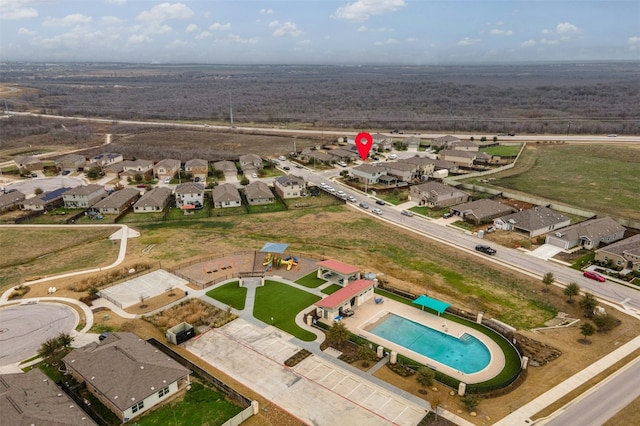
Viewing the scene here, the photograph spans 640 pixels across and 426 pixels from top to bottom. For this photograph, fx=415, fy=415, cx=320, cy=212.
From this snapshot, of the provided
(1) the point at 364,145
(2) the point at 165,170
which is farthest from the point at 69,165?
(1) the point at 364,145

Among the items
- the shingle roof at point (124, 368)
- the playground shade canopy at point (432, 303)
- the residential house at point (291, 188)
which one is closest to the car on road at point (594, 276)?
the playground shade canopy at point (432, 303)

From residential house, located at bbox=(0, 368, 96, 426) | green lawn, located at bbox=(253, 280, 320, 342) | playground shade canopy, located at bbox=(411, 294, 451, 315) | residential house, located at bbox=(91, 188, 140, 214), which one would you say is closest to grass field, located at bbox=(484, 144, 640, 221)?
playground shade canopy, located at bbox=(411, 294, 451, 315)

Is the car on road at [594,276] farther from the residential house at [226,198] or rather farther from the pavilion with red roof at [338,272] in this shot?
the residential house at [226,198]

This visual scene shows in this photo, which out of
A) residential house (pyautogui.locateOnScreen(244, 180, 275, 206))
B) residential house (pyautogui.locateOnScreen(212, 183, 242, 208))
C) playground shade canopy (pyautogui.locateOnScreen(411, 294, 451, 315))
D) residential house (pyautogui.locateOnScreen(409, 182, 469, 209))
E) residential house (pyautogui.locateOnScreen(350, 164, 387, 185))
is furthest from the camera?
residential house (pyautogui.locateOnScreen(350, 164, 387, 185))

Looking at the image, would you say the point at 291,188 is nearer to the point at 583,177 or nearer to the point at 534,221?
the point at 534,221

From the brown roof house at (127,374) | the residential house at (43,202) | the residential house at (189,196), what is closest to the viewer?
the brown roof house at (127,374)

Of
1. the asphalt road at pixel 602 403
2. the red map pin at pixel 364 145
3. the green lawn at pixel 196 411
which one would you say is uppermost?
the red map pin at pixel 364 145

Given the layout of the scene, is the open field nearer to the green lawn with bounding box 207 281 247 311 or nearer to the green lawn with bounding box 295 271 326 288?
the green lawn with bounding box 295 271 326 288
